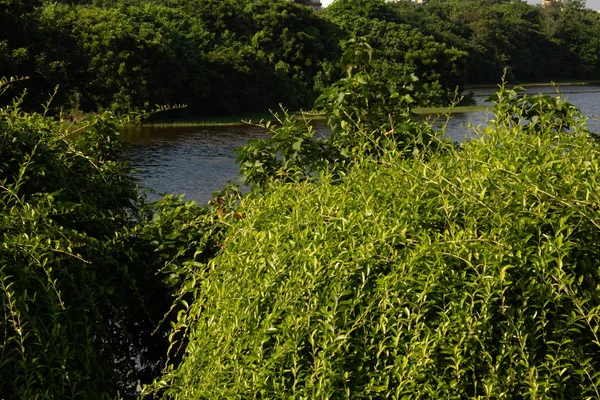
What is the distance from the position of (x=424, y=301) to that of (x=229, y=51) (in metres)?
36.4

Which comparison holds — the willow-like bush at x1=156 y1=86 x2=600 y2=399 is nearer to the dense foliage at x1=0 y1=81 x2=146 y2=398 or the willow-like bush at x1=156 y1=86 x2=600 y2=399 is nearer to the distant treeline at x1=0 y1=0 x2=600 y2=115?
the dense foliage at x1=0 y1=81 x2=146 y2=398

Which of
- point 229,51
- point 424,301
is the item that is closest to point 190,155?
point 229,51

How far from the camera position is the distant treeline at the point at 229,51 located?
79.8 feet

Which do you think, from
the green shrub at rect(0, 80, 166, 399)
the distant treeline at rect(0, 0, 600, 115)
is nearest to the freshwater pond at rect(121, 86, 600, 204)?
the distant treeline at rect(0, 0, 600, 115)

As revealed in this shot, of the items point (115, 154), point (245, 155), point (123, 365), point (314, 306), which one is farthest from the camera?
point (115, 154)

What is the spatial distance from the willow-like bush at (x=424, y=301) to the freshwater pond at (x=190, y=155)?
8.20 meters

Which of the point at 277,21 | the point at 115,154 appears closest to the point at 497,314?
the point at 115,154

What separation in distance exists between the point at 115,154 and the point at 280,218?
1.61 metres

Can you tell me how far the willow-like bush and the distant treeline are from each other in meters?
2.29

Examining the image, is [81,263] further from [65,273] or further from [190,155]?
[190,155]

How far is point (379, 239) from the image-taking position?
2555mm

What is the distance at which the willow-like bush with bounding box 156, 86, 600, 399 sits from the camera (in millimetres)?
2408

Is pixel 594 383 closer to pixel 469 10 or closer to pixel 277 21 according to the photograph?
pixel 277 21

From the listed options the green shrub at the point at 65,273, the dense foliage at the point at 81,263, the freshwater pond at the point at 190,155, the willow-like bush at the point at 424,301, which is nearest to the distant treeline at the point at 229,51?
the dense foliage at the point at 81,263
